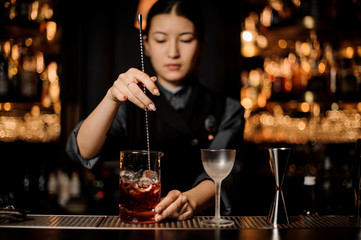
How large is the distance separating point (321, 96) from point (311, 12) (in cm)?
67

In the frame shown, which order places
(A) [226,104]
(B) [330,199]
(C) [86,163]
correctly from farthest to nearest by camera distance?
(B) [330,199] < (A) [226,104] < (C) [86,163]

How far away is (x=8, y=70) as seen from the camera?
11.7 feet

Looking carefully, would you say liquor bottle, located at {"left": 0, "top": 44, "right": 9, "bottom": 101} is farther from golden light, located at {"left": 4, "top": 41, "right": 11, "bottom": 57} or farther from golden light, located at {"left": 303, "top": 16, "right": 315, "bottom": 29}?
golden light, located at {"left": 303, "top": 16, "right": 315, "bottom": 29}

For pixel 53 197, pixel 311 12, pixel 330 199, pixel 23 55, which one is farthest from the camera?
pixel 23 55

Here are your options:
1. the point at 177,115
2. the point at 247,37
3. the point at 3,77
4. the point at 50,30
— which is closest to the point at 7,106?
the point at 3,77

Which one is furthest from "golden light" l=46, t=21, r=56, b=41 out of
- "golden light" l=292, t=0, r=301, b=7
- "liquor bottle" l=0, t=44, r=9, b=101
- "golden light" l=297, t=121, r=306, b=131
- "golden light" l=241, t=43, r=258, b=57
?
"golden light" l=297, t=121, r=306, b=131

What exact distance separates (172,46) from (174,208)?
42.1 inches

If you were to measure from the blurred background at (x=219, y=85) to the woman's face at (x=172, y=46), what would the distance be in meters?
0.97

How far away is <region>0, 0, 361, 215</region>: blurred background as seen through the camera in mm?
3152

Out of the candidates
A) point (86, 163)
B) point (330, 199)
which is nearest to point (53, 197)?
point (86, 163)

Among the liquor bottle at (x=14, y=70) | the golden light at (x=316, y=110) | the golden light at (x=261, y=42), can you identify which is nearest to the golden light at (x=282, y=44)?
the golden light at (x=261, y=42)

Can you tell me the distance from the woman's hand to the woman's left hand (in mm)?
256

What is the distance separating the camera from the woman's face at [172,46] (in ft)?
6.88

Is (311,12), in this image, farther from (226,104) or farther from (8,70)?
(8,70)
